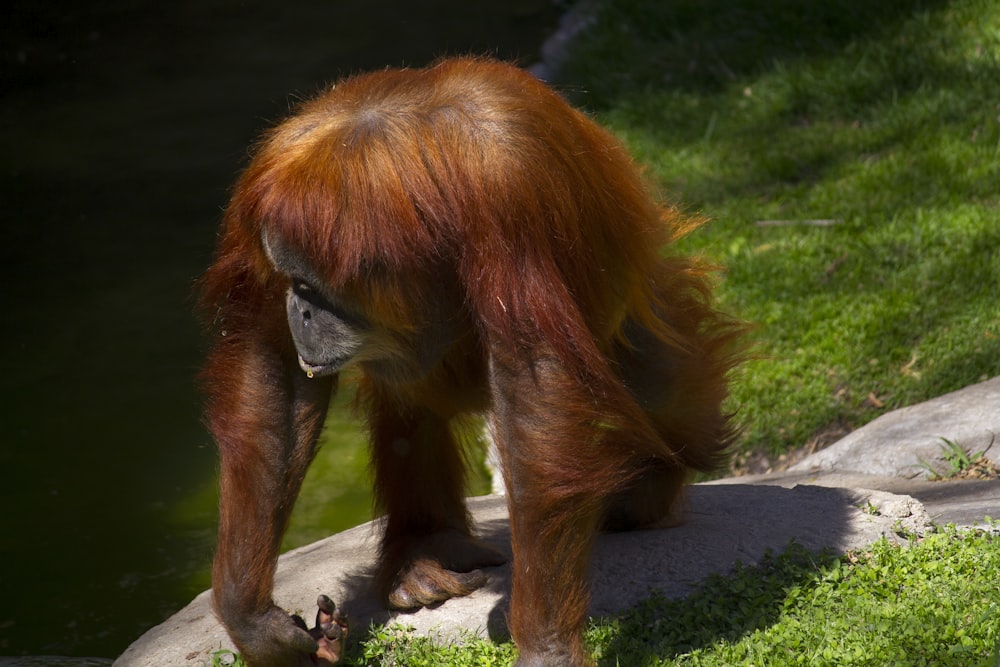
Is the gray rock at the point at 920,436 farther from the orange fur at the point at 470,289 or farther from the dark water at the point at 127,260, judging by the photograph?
the dark water at the point at 127,260

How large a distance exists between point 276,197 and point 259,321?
1.51ft

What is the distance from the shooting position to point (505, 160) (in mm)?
2336

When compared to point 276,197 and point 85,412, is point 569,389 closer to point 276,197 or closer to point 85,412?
point 276,197

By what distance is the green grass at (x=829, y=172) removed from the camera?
→ 4707mm

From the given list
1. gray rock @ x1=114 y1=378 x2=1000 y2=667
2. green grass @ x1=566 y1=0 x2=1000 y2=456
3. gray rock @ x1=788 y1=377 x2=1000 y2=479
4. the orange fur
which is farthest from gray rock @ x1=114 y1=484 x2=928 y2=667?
green grass @ x1=566 y1=0 x2=1000 y2=456

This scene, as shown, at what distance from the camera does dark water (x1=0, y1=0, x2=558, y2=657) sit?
4.39 meters

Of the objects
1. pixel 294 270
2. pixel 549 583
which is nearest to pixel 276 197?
pixel 294 270

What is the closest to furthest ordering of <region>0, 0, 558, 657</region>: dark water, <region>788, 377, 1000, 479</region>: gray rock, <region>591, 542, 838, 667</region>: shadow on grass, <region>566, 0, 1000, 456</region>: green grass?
<region>591, 542, 838, 667</region>: shadow on grass → <region>788, 377, 1000, 479</region>: gray rock → <region>0, 0, 558, 657</region>: dark water → <region>566, 0, 1000, 456</region>: green grass

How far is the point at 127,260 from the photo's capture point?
6398 mm

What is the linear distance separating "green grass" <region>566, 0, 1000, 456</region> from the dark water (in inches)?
44.5

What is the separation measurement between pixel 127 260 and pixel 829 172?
3.54m

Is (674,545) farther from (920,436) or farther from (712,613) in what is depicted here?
(920,436)

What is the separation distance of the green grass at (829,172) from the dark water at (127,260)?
1.13 m

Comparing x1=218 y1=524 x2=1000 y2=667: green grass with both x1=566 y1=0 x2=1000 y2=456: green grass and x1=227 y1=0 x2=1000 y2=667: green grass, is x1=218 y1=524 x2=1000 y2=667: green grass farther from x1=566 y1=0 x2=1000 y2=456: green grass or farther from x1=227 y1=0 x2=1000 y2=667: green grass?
x1=566 y1=0 x2=1000 y2=456: green grass
